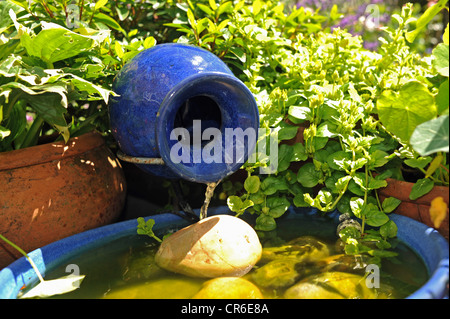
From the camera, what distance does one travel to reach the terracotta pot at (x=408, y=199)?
1.79m

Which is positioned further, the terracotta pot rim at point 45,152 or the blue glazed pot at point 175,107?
the terracotta pot rim at point 45,152

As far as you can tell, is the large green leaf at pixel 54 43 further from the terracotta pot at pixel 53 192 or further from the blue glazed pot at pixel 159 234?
the blue glazed pot at pixel 159 234

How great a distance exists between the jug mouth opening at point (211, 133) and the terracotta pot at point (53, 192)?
17.6 inches

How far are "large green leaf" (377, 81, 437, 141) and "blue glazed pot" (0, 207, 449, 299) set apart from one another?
0.39 m

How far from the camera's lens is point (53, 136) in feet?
7.67

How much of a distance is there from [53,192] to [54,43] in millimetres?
621

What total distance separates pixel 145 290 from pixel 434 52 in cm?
124

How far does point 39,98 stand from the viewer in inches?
68.8

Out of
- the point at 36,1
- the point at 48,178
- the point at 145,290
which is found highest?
the point at 36,1

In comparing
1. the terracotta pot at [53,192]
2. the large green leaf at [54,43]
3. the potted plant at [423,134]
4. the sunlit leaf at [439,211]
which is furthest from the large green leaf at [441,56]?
the terracotta pot at [53,192]

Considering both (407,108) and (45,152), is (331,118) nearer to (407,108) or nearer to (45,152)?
(407,108)

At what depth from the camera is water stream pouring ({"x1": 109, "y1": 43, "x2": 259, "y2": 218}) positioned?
71.1 inches
